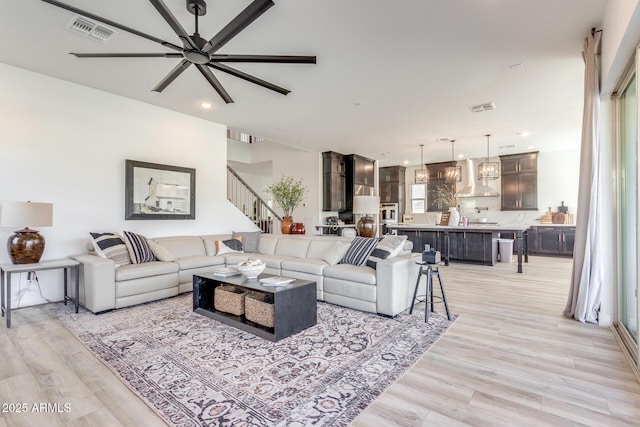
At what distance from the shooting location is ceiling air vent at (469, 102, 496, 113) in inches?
197

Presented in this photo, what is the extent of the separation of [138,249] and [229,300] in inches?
71.8

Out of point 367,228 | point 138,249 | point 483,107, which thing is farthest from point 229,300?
point 483,107

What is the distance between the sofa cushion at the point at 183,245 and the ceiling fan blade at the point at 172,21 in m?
3.14

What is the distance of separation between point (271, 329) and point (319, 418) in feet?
4.02

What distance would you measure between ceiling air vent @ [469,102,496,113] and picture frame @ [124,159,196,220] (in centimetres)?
491

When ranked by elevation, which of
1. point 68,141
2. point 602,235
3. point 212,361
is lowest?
point 212,361

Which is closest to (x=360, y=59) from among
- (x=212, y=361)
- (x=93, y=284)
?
(x=212, y=361)

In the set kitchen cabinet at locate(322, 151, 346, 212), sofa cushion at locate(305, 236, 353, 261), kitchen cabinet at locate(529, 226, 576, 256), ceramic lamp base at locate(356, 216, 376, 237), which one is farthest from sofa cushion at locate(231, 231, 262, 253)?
kitchen cabinet at locate(529, 226, 576, 256)

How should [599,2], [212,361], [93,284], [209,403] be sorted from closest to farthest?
[209,403] < [212,361] < [599,2] < [93,284]

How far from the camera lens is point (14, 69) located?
3.83 metres

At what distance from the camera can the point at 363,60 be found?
11.8ft

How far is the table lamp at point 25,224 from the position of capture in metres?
3.27

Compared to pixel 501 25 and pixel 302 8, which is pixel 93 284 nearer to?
pixel 302 8

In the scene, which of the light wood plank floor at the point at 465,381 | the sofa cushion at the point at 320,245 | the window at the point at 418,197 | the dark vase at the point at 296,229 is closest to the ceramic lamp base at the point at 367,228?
the sofa cushion at the point at 320,245
